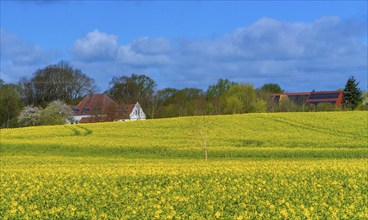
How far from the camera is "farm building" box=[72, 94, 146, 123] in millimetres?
88812

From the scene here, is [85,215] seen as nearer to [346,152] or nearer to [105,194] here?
[105,194]

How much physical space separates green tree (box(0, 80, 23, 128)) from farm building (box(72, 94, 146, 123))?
12.3m

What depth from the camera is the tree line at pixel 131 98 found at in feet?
302

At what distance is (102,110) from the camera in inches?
3703

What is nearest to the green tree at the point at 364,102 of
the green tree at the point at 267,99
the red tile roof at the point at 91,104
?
the green tree at the point at 267,99

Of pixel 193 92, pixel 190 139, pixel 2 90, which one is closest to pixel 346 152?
pixel 190 139

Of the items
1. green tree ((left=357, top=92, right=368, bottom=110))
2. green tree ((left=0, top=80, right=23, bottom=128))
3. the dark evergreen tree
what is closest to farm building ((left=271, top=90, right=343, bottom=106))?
green tree ((left=357, top=92, right=368, bottom=110))

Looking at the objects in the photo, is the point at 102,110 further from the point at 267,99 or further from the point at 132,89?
the point at 267,99

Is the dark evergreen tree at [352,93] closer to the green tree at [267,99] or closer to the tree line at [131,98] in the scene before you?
the tree line at [131,98]

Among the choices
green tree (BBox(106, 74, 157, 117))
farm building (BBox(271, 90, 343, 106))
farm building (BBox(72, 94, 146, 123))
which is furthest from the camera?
farm building (BBox(271, 90, 343, 106))

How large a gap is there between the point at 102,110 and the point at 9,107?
63.9 feet

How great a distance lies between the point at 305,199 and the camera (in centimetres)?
1327

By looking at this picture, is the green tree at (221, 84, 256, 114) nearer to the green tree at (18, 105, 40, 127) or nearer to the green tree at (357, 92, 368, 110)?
the green tree at (357, 92, 368, 110)

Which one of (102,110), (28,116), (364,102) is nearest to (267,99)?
(364,102)
